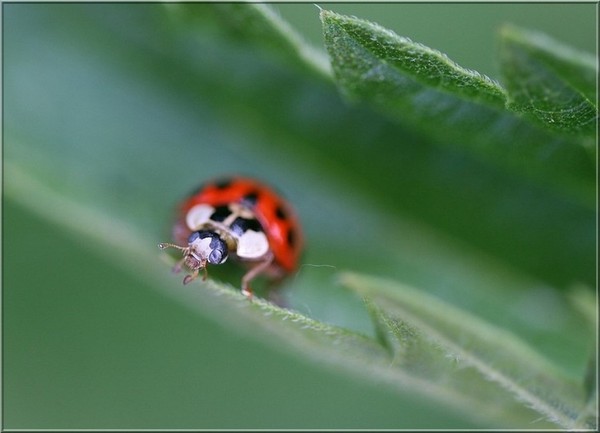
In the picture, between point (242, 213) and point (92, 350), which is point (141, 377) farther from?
point (242, 213)

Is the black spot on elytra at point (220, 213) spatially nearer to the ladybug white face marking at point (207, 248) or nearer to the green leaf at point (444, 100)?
the ladybug white face marking at point (207, 248)

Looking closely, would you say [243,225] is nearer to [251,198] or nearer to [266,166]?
[251,198]

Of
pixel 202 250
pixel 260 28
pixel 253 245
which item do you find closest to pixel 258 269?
pixel 253 245

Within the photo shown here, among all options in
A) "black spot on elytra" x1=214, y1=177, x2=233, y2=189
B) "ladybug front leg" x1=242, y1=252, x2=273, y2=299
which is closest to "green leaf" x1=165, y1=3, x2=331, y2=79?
"black spot on elytra" x1=214, y1=177, x2=233, y2=189

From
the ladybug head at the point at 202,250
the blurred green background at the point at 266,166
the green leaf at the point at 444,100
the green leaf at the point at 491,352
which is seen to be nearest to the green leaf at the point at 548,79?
the green leaf at the point at 444,100

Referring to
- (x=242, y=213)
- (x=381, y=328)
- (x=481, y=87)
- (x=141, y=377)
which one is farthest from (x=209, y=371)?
(x=481, y=87)
